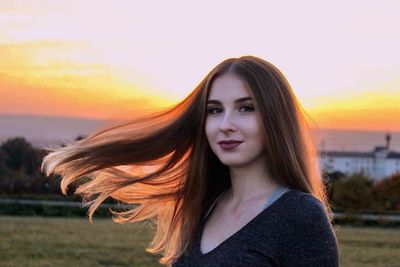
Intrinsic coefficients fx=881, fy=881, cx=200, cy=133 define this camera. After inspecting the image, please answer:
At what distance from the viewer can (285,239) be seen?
2.66 metres

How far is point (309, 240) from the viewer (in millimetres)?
2613

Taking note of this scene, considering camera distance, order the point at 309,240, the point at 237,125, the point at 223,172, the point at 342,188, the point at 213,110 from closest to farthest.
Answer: the point at 309,240 → the point at 237,125 → the point at 213,110 → the point at 223,172 → the point at 342,188

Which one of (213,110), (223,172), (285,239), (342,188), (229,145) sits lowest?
(342,188)

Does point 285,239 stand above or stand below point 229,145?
below

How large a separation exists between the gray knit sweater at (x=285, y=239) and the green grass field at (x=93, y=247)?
26.8ft

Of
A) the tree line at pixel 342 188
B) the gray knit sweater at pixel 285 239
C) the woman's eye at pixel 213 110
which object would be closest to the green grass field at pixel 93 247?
the woman's eye at pixel 213 110

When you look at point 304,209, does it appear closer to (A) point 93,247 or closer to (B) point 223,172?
(B) point 223,172

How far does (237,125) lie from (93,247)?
10.3 m

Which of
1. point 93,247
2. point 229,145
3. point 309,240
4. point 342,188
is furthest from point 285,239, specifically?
point 342,188

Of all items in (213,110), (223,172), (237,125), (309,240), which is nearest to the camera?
(309,240)

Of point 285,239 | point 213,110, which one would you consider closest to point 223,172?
point 213,110

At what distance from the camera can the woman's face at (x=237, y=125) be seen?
2.83 meters

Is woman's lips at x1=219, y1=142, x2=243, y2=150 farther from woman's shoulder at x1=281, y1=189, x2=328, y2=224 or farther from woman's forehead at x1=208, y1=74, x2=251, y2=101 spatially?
woman's shoulder at x1=281, y1=189, x2=328, y2=224

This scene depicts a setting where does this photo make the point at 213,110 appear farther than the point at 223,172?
No
